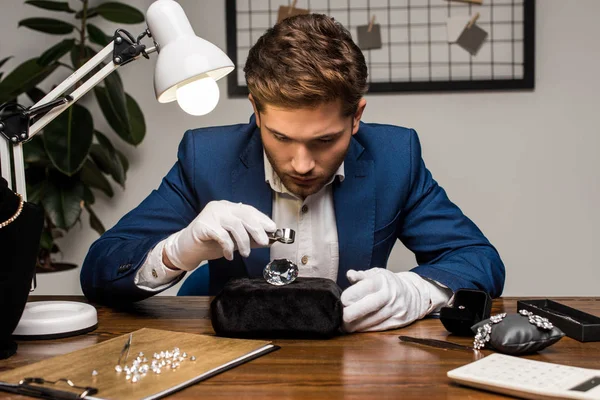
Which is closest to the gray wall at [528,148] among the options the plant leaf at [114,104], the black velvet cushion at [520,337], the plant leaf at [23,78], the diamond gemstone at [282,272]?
the plant leaf at [114,104]

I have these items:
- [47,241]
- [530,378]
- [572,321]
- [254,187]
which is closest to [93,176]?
[47,241]

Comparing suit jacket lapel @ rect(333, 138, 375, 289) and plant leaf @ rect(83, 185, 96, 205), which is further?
plant leaf @ rect(83, 185, 96, 205)

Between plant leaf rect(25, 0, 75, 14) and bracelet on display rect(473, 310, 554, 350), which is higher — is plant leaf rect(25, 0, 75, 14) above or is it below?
above

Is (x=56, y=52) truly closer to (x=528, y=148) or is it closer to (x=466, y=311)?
(x=528, y=148)

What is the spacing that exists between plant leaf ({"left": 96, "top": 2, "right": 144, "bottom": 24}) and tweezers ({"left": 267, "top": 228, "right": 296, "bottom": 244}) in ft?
5.64

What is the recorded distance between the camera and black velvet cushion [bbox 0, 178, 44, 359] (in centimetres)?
109

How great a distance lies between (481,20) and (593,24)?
44 centimetres

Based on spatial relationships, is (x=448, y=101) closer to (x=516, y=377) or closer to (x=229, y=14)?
(x=229, y=14)

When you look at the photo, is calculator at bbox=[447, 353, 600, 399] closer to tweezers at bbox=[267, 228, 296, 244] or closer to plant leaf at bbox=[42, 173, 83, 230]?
tweezers at bbox=[267, 228, 296, 244]

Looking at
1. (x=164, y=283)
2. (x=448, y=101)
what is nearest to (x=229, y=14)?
(x=448, y=101)

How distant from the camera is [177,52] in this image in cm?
122

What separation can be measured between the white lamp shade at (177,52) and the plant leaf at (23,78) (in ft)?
5.26

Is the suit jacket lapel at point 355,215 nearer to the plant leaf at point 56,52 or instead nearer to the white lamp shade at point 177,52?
the white lamp shade at point 177,52

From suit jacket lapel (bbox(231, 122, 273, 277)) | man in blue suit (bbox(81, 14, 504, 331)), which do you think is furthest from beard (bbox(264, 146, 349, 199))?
suit jacket lapel (bbox(231, 122, 273, 277))
